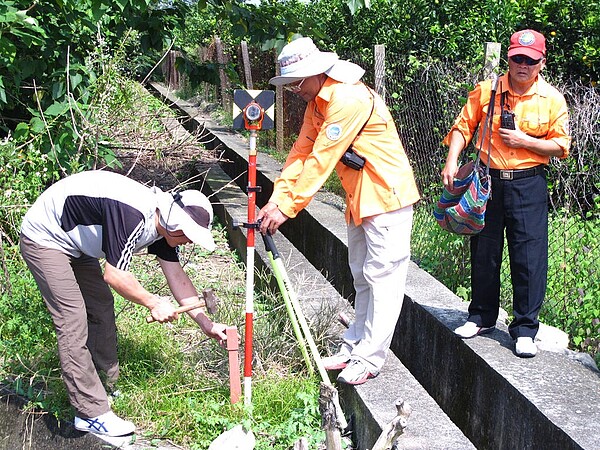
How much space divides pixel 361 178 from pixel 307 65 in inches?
25.6

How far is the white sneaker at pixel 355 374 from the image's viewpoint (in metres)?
4.22

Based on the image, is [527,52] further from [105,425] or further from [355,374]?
[105,425]

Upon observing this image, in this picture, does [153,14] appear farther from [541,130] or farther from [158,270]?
[541,130]

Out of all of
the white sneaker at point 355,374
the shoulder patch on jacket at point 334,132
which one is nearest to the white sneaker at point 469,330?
the white sneaker at point 355,374

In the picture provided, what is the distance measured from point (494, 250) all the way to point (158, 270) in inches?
133

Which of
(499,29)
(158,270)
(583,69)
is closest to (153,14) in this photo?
(158,270)

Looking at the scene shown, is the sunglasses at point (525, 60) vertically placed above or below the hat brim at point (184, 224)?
above

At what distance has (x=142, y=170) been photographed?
33.0ft

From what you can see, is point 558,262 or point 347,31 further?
point 347,31

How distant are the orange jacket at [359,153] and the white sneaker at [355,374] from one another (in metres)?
0.75

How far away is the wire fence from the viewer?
5348mm

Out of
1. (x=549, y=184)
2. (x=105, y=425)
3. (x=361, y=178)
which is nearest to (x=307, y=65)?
(x=361, y=178)

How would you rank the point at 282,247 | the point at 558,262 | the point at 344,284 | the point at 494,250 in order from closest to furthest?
the point at 494,250, the point at 558,262, the point at 344,284, the point at 282,247

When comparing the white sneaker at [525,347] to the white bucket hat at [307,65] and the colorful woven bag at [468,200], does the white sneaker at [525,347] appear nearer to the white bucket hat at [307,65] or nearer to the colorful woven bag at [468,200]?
the colorful woven bag at [468,200]
